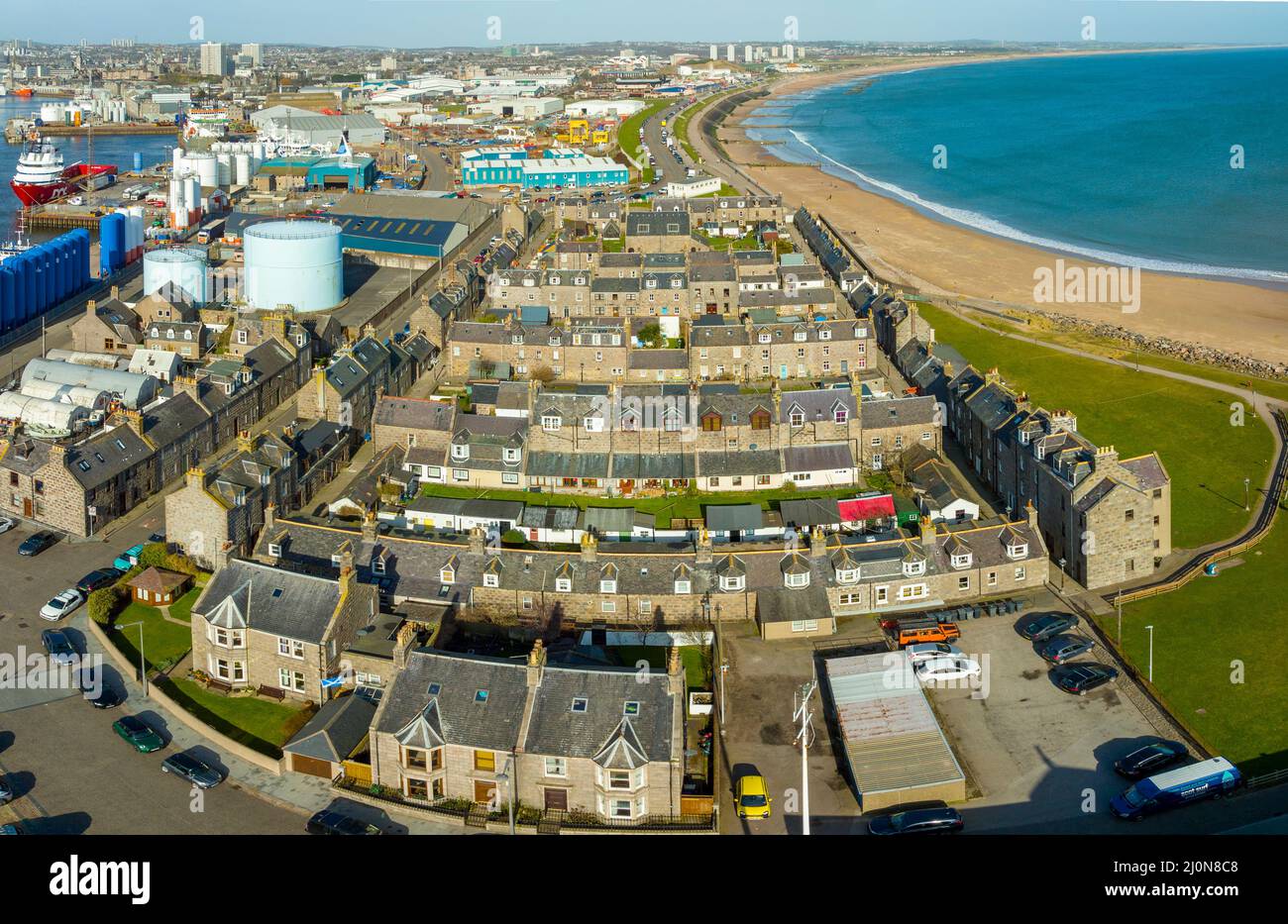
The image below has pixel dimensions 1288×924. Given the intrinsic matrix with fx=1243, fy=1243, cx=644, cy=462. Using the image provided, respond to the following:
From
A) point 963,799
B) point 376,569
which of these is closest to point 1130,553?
point 963,799

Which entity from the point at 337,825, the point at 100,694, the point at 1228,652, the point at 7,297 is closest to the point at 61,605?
the point at 100,694

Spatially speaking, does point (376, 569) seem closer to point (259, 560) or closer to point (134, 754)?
point (259, 560)

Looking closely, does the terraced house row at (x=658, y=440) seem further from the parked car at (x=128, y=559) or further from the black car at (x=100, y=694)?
the black car at (x=100, y=694)

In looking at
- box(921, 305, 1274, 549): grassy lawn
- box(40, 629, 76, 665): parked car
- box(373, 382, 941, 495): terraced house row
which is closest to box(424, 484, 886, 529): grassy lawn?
box(373, 382, 941, 495): terraced house row

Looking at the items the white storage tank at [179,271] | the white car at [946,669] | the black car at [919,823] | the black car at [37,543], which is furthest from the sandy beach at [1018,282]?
the black car at [37,543]

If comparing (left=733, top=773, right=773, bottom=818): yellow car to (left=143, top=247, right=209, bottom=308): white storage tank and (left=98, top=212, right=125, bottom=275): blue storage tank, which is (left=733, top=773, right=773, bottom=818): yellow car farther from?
(left=98, top=212, right=125, bottom=275): blue storage tank

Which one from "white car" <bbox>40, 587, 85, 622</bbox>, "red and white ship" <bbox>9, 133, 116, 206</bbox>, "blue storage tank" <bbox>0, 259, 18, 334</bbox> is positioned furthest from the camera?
"red and white ship" <bbox>9, 133, 116, 206</bbox>
